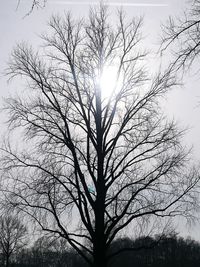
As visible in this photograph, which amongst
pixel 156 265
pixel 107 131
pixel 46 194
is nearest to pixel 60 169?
pixel 46 194

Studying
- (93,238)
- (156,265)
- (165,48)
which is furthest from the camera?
(156,265)

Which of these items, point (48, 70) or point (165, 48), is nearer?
point (165, 48)

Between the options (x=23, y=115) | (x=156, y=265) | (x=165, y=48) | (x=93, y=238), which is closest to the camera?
(x=165, y=48)

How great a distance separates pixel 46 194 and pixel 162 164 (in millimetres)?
4373

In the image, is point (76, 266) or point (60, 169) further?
point (76, 266)

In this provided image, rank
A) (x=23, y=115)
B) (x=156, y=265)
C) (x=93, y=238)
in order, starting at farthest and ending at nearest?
(x=156, y=265) → (x=23, y=115) → (x=93, y=238)

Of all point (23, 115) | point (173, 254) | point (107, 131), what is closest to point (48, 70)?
point (23, 115)

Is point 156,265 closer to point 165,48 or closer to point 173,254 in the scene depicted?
point 173,254

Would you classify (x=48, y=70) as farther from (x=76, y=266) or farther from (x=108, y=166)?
(x=76, y=266)

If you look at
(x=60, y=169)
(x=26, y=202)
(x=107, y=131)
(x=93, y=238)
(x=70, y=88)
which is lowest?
(x=93, y=238)

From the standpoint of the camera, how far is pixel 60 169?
13789 millimetres

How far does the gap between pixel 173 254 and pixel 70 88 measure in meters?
80.7

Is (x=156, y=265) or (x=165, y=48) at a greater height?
(x=156, y=265)

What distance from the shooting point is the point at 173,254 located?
8762cm
